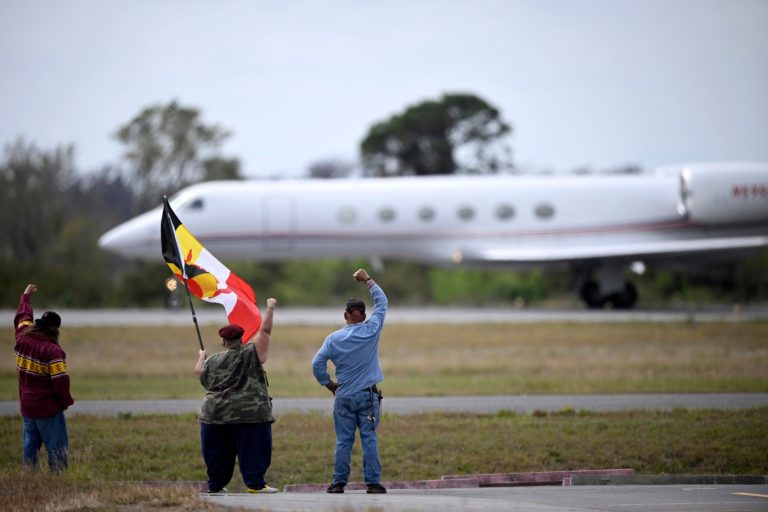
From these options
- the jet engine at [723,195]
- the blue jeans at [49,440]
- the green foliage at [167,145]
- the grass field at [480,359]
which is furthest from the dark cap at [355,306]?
the green foliage at [167,145]

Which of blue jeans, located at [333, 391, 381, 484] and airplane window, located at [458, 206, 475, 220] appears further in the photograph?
airplane window, located at [458, 206, 475, 220]

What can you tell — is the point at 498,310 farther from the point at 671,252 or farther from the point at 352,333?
the point at 352,333

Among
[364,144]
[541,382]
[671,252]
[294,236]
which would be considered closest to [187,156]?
[364,144]

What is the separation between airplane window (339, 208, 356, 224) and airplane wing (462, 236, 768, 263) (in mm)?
3499

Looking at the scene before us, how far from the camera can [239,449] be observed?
31.3ft

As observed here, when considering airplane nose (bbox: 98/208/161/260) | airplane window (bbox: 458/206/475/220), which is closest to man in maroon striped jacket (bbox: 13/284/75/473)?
airplane nose (bbox: 98/208/161/260)

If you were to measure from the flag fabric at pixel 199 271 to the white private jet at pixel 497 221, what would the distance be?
811 inches

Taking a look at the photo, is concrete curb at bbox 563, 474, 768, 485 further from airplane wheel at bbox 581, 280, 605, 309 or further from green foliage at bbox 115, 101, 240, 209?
green foliage at bbox 115, 101, 240, 209

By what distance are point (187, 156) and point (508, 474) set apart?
1992 inches

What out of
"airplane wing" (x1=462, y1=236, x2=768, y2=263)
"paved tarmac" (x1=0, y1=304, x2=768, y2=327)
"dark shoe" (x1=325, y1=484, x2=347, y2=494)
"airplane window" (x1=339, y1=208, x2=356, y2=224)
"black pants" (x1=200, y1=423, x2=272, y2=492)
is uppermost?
"airplane window" (x1=339, y1=208, x2=356, y2=224)

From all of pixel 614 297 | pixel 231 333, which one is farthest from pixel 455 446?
pixel 614 297

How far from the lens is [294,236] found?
106 ft

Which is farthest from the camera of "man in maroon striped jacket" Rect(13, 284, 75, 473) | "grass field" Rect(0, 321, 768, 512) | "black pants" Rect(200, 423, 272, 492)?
"grass field" Rect(0, 321, 768, 512)

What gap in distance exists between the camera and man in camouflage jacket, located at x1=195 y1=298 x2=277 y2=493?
939cm
